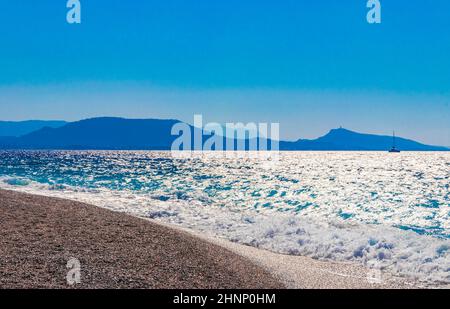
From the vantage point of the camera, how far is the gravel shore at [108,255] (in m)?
8.43

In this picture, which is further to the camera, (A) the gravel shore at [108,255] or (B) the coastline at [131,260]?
(B) the coastline at [131,260]

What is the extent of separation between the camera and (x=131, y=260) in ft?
31.3

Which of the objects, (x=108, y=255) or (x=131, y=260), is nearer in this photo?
(x=131, y=260)

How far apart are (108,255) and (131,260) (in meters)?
0.58

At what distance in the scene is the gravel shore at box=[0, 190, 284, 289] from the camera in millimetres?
8430

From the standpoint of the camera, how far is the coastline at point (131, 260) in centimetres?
859

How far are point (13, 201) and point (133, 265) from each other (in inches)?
286

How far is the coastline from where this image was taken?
8.59m

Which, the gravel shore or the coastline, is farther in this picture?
the coastline

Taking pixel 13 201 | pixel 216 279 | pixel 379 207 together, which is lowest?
pixel 379 207
